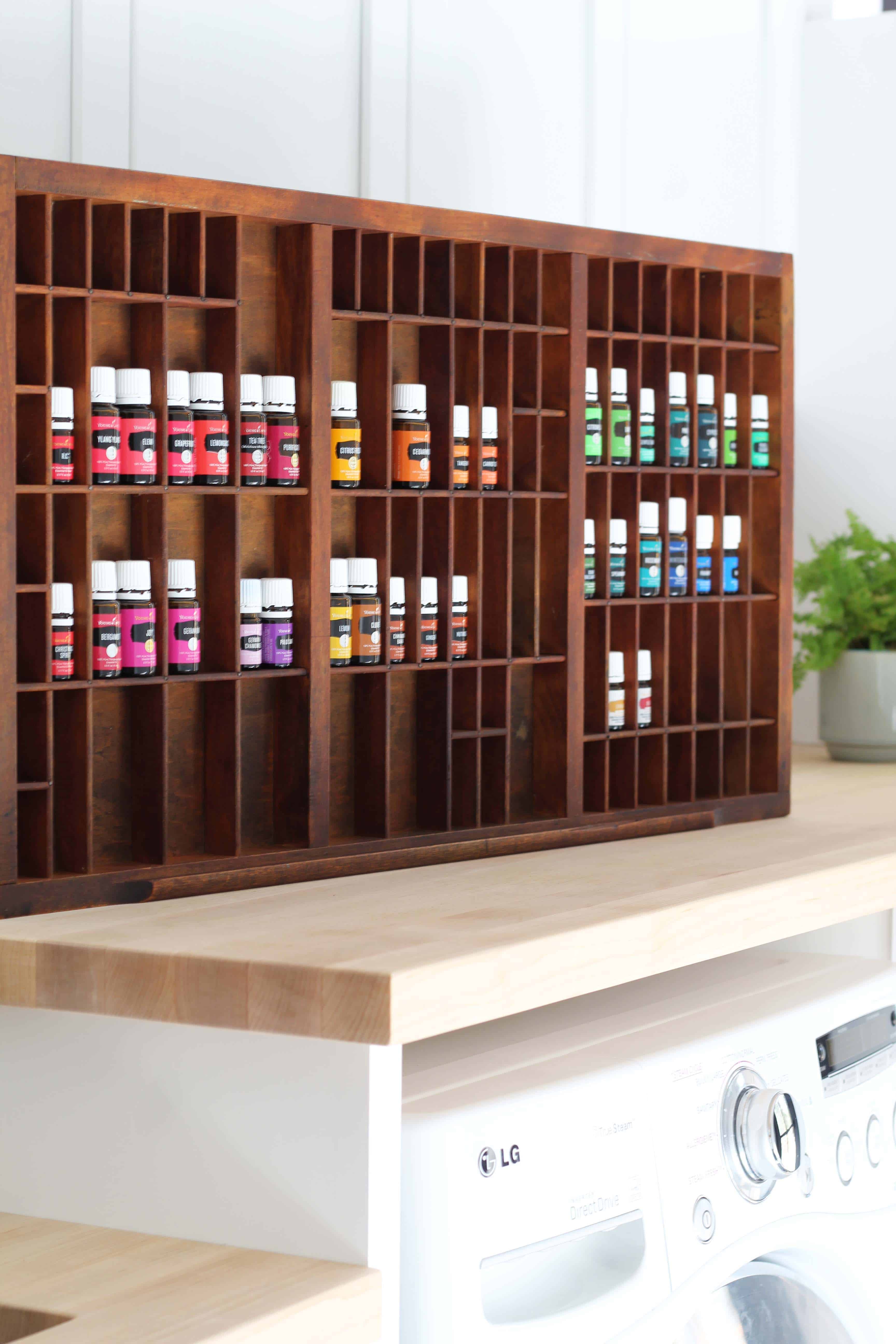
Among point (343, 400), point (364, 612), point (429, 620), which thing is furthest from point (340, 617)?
point (343, 400)

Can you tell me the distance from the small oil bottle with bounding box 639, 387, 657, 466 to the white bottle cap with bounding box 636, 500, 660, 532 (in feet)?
0.17

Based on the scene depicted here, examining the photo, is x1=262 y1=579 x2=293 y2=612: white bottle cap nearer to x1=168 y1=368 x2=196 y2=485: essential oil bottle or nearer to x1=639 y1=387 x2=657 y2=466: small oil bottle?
x1=168 y1=368 x2=196 y2=485: essential oil bottle

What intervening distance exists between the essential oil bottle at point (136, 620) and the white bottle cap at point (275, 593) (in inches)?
5.4

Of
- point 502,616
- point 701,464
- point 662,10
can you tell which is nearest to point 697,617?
point 701,464

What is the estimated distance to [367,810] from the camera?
1.91 metres

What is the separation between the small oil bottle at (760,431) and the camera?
2.25 m

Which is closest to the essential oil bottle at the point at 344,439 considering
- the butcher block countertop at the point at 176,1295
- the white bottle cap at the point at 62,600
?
the white bottle cap at the point at 62,600

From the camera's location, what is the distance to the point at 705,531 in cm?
222

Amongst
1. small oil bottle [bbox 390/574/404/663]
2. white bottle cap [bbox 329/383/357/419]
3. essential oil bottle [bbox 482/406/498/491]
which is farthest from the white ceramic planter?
white bottle cap [bbox 329/383/357/419]

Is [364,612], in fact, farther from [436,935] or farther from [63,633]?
[436,935]

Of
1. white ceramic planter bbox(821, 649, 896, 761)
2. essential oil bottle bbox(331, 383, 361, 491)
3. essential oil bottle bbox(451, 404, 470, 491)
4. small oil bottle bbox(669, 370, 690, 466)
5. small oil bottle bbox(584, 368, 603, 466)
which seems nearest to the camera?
essential oil bottle bbox(331, 383, 361, 491)

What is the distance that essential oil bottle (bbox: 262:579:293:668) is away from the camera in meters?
1.78

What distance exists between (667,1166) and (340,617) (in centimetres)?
68

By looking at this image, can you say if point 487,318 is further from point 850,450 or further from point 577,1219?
point 850,450
